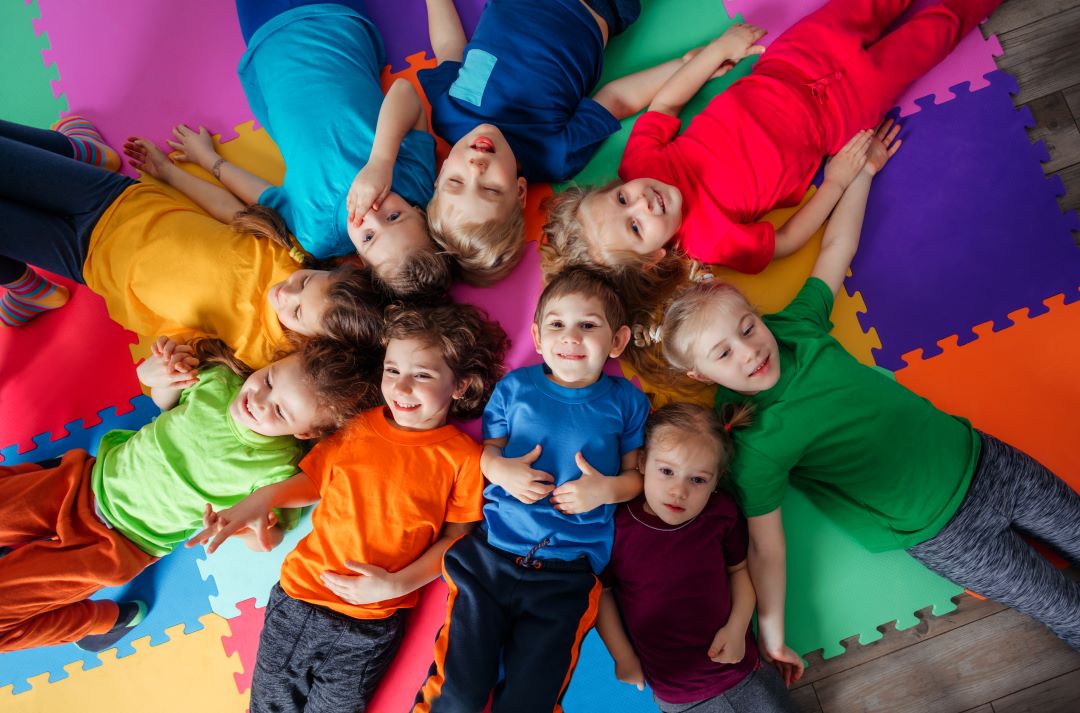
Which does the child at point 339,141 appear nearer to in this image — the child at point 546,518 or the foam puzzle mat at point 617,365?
the foam puzzle mat at point 617,365

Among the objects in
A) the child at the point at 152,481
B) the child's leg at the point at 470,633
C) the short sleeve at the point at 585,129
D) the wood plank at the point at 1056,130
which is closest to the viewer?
the child's leg at the point at 470,633

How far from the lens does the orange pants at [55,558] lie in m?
2.11

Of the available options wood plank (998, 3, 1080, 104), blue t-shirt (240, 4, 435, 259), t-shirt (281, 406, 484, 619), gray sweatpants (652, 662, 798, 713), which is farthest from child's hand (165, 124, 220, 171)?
wood plank (998, 3, 1080, 104)

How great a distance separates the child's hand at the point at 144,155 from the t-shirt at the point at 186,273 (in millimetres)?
222

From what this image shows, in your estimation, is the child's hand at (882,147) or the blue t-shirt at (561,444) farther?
the child's hand at (882,147)

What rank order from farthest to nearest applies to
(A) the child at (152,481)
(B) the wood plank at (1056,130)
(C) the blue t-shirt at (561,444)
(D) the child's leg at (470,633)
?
(B) the wood plank at (1056,130) → (A) the child at (152,481) → (C) the blue t-shirt at (561,444) → (D) the child's leg at (470,633)

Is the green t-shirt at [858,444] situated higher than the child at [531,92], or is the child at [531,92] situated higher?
the child at [531,92]

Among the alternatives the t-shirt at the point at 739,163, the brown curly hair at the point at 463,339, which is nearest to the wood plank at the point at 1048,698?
the t-shirt at the point at 739,163

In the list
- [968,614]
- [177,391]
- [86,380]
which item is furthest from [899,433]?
[86,380]

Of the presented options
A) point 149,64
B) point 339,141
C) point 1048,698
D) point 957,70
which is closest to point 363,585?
point 339,141

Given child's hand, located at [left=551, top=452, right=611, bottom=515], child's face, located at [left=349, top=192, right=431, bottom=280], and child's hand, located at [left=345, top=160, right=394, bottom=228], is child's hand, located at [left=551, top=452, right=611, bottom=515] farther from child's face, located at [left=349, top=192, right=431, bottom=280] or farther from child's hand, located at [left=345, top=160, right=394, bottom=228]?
child's hand, located at [left=345, top=160, right=394, bottom=228]

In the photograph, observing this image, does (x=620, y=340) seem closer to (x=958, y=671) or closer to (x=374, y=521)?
(x=374, y=521)

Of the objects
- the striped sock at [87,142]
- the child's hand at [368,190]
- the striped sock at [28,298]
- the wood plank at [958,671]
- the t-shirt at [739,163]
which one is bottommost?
the wood plank at [958,671]

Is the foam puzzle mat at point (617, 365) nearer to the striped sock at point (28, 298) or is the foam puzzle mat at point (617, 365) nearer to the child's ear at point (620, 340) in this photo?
the striped sock at point (28, 298)
